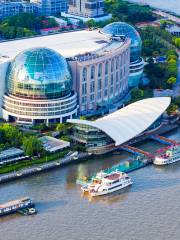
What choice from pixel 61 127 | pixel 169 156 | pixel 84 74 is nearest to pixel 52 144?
pixel 61 127

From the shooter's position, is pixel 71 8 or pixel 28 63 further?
pixel 71 8

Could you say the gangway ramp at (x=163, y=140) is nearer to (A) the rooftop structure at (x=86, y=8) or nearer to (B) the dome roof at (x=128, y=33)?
(B) the dome roof at (x=128, y=33)

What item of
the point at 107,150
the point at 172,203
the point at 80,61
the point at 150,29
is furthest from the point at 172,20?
the point at 172,203

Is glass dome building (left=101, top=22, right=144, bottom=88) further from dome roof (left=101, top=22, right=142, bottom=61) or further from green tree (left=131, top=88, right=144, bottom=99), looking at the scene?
green tree (left=131, top=88, right=144, bottom=99)

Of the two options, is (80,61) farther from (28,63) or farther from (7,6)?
(7,6)

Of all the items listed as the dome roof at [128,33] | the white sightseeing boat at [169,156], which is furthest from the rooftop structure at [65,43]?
the white sightseeing boat at [169,156]

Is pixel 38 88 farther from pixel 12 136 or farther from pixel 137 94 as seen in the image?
pixel 137 94
